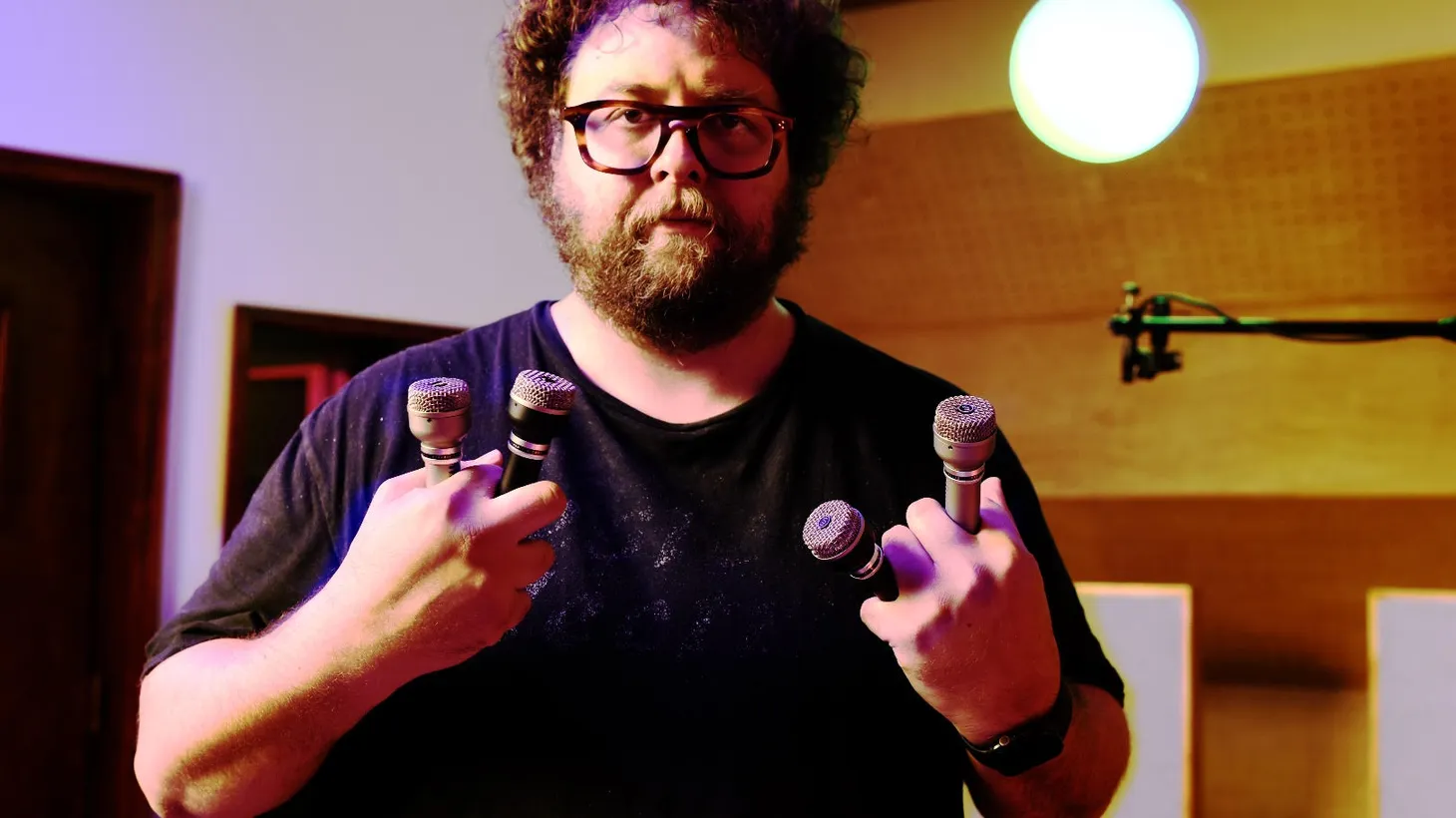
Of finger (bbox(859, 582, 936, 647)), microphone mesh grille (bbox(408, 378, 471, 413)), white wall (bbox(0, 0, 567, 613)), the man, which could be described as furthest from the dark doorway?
finger (bbox(859, 582, 936, 647))

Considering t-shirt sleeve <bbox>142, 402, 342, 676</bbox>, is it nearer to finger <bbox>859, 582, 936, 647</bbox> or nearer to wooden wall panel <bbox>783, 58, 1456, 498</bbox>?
finger <bbox>859, 582, 936, 647</bbox>

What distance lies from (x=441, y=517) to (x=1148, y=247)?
8.48ft

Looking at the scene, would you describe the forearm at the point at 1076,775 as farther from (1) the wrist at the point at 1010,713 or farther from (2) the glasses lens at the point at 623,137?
(2) the glasses lens at the point at 623,137

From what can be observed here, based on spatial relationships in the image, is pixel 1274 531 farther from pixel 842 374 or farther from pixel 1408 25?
pixel 842 374

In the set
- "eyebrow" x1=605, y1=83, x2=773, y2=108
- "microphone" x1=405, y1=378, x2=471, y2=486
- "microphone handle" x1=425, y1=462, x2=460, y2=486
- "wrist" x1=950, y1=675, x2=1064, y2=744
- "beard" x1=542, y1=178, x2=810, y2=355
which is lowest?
"wrist" x1=950, y1=675, x2=1064, y2=744

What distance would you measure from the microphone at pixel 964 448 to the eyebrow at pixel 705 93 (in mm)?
478

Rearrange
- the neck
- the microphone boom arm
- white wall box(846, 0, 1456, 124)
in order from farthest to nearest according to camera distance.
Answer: white wall box(846, 0, 1456, 124)
the microphone boom arm
the neck

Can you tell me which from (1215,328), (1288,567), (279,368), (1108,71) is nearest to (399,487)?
(1215,328)

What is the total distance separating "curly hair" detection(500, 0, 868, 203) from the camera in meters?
1.23

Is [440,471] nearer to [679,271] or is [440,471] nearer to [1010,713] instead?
[679,271]

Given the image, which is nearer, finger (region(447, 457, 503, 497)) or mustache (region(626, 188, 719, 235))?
finger (region(447, 457, 503, 497))

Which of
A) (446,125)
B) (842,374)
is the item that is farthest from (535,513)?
(446,125)

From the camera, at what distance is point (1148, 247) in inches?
116

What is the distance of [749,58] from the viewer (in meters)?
1.22
